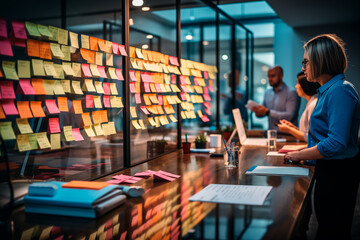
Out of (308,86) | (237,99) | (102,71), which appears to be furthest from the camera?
(237,99)

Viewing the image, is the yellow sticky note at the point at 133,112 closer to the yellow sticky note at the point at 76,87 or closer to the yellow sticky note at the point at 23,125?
the yellow sticky note at the point at 76,87

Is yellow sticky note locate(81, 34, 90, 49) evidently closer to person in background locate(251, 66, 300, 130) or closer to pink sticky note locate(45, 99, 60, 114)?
pink sticky note locate(45, 99, 60, 114)

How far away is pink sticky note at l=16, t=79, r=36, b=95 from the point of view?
5.13ft

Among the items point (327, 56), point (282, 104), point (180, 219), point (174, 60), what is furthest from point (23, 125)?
point (282, 104)

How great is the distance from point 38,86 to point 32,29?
0.82ft

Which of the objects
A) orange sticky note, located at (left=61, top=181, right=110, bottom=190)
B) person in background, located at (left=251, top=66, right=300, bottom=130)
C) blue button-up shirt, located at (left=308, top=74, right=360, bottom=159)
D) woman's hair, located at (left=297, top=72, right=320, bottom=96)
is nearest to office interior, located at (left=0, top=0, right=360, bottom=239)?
orange sticky note, located at (left=61, top=181, right=110, bottom=190)

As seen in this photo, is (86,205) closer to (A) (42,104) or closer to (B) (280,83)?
(A) (42,104)

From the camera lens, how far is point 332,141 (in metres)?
1.78

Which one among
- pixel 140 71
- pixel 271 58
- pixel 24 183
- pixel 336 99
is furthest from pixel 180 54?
pixel 271 58

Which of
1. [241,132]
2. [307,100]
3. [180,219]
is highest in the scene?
[307,100]

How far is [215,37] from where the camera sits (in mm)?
4758

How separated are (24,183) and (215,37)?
360 cm

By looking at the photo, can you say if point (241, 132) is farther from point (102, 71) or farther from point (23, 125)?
point (23, 125)

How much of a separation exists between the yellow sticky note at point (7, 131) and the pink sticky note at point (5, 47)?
0.28 metres
